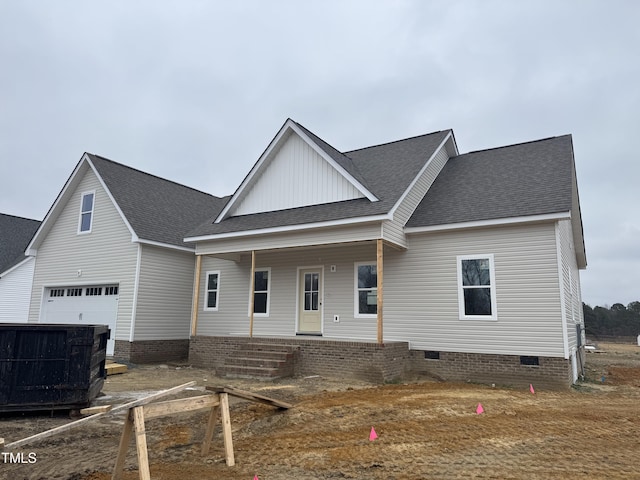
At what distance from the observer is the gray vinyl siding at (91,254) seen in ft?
50.5

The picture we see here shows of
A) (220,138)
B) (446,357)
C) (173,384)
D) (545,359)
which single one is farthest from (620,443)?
(220,138)

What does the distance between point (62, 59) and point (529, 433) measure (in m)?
28.1

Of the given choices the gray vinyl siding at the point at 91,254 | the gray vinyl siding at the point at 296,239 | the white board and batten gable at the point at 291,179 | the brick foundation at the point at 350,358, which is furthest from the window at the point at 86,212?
the brick foundation at the point at 350,358

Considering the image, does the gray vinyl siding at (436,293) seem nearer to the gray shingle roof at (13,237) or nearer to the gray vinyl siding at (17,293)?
the gray vinyl siding at (17,293)

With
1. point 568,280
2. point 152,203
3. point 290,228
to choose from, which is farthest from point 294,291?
point 568,280

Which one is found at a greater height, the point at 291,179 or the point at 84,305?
the point at 291,179

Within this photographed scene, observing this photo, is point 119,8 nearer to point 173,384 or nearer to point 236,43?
point 236,43

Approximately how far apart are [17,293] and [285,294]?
44.3 ft

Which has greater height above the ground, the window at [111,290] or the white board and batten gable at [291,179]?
the white board and batten gable at [291,179]

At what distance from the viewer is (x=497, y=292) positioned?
423 inches

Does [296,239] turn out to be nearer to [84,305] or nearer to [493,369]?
[493,369]

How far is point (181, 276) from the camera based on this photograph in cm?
1675

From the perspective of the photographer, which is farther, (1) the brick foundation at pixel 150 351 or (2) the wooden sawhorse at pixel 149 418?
(1) the brick foundation at pixel 150 351

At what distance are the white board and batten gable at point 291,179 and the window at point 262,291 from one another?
85.4 inches
